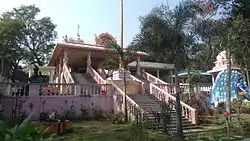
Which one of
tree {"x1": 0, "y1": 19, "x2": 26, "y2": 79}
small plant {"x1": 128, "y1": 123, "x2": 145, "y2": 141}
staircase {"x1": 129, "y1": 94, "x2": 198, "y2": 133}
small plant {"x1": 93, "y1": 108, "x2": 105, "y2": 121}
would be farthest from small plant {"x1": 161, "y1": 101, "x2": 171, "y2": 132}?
tree {"x1": 0, "y1": 19, "x2": 26, "y2": 79}

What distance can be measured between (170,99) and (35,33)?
2684 centimetres

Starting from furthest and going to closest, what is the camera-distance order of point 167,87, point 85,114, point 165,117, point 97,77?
point 97,77
point 167,87
point 85,114
point 165,117

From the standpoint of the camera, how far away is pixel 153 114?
12672 mm

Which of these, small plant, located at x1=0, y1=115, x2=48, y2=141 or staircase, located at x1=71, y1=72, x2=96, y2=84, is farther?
staircase, located at x1=71, y1=72, x2=96, y2=84

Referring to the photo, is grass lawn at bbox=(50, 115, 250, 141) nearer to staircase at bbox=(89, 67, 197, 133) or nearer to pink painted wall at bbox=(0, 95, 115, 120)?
staircase at bbox=(89, 67, 197, 133)

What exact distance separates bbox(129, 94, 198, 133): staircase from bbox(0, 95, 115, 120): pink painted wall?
1975mm

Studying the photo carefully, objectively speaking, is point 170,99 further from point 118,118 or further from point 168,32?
point 168,32

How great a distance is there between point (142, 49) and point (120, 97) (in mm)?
4678

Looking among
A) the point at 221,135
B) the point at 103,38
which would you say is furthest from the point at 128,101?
the point at 103,38

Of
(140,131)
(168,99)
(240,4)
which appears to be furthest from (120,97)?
(240,4)

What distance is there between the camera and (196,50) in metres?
11.6

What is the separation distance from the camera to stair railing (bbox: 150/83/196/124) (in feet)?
44.5

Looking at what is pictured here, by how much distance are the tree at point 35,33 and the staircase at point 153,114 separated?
78.4ft

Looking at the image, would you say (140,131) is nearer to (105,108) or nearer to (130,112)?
(130,112)
